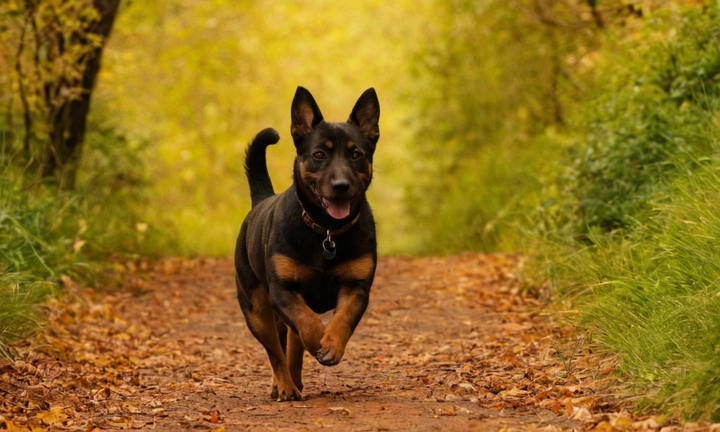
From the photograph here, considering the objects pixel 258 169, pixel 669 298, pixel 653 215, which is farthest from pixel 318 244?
pixel 653 215

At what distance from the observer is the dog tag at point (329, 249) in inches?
231

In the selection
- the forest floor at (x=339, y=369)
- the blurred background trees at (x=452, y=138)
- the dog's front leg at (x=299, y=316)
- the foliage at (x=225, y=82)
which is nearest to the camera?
the forest floor at (x=339, y=369)

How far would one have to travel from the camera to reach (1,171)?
982cm

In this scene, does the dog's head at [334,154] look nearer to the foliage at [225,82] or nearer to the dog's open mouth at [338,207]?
the dog's open mouth at [338,207]

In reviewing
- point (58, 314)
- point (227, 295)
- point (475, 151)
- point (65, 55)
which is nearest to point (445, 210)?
point (475, 151)

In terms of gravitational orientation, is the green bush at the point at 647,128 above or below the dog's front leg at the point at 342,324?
above

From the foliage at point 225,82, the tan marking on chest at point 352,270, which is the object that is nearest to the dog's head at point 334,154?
the tan marking on chest at point 352,270

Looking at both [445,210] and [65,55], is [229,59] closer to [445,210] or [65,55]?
[445,210]

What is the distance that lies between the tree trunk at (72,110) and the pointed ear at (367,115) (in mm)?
6264

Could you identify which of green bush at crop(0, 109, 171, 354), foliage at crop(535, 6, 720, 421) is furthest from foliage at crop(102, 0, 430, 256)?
foliage at crop(535, 6, 720, 421)

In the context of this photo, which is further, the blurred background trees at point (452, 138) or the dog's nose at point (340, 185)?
the blurred background trees at point (452, 138)

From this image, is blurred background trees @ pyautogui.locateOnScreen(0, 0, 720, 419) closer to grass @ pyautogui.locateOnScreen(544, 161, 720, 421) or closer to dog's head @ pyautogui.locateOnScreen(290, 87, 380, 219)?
grass @ pyautogui.locateOnScreen(544, 161, 720, 421)

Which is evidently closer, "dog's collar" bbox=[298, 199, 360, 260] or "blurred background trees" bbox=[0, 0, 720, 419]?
"dog's collar" bbox=[298, 199, 360, 260]

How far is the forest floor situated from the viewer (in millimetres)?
5285
